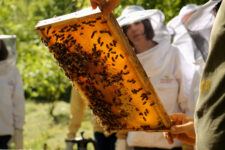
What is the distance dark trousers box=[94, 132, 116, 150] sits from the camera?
430 cm

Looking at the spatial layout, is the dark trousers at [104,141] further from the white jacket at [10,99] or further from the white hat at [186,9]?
the white hat at [186,9]

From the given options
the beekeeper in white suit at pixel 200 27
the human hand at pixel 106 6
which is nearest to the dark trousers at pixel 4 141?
the beekeeper in white suit at pixel 200 27

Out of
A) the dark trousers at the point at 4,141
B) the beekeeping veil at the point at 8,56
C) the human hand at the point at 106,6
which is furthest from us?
the beekeeping veil at the point at 8,56

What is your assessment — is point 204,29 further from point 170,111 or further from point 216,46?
point 216,46

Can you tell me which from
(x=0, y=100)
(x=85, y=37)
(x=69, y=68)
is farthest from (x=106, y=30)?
(x=0, y=100)

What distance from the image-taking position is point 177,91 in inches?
123

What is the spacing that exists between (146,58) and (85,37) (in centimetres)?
157

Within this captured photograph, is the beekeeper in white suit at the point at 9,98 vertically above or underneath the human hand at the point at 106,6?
underneath

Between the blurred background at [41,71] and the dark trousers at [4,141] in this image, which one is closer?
the dark trousers at [4,141]

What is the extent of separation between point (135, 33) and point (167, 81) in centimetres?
63

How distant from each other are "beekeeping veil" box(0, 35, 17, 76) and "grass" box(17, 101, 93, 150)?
15.8 ft

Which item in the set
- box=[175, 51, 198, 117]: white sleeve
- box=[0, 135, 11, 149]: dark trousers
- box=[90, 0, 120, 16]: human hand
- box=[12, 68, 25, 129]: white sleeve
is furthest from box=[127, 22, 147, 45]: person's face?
box=[0, 135, 11, 149]: dark trousers

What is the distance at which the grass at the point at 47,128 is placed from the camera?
9.48m

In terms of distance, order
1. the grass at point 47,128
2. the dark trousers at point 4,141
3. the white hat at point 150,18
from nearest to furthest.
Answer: the white hat at point 150,18, the dark trousers at point 4,141, the grass at point 47,128
